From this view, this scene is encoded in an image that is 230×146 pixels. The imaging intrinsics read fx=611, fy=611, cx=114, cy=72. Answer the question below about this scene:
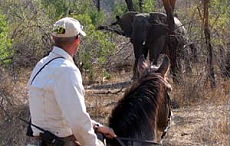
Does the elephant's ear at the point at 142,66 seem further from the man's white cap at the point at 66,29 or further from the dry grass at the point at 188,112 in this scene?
the dry grass at the point at 188,112

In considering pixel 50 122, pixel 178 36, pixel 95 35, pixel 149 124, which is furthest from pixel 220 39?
pixel 50 122

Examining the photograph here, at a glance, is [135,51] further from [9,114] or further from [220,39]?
[9,114]

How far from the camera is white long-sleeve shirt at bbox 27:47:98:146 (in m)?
3.73

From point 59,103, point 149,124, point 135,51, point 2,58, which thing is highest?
point 59,103

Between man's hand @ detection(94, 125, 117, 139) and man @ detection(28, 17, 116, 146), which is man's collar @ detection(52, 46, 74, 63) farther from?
man's hand @ detection(94, 125, 117, 139)

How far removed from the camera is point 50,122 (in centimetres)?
395

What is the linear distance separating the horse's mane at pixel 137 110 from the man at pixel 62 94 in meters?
0.53

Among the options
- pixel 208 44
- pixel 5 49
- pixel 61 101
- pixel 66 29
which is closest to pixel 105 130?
pixel 61 101

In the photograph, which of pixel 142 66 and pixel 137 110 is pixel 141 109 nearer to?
pixel 137 110

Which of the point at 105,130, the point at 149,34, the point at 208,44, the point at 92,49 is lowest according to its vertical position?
the point at 92,49

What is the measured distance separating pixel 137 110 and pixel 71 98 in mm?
983

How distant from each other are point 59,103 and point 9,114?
6.06 meters

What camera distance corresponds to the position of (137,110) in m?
4.59

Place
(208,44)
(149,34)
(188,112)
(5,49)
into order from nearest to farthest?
(5,49) → (188,112) → (208,44) → (149,34)
